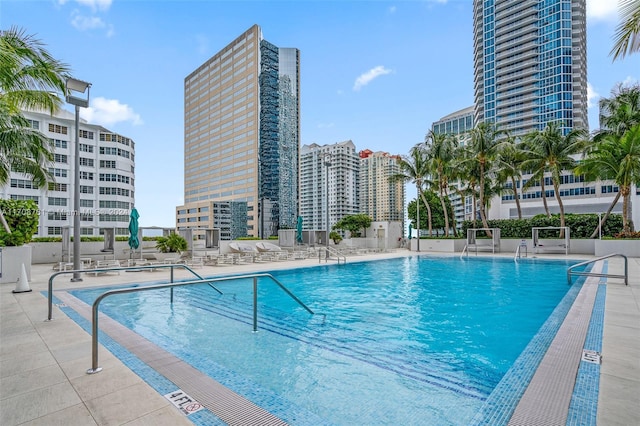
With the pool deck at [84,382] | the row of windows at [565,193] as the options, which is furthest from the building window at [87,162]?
the row of windows at [565,193]

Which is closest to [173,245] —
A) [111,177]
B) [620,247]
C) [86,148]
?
[620,247]

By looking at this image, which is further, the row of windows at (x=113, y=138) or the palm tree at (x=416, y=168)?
the row of windows at (x=113, y=138)

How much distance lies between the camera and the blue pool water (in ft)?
11.2

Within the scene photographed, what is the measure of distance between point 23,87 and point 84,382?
9036mm

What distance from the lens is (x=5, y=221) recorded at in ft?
35.0

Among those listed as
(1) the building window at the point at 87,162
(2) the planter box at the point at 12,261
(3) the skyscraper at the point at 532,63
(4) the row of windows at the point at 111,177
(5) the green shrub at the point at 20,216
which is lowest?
(2) the planter box at the point at 12,261

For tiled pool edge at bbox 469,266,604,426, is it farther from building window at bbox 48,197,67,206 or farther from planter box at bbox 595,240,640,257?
building window at bbox 48,197,67,206

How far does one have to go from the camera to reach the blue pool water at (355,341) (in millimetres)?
3400

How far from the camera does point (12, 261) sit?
10.1 metres

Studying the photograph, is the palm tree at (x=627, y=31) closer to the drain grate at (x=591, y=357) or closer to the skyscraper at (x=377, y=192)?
the drain grate at (x=591, y=357)

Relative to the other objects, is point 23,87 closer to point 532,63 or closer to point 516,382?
point 516,382

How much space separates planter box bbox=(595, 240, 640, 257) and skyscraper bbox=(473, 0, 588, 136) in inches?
2825

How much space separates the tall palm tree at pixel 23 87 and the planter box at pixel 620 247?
25.5 m

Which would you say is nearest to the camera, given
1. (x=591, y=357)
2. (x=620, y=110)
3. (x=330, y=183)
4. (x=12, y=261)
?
(x=591, y=357)
